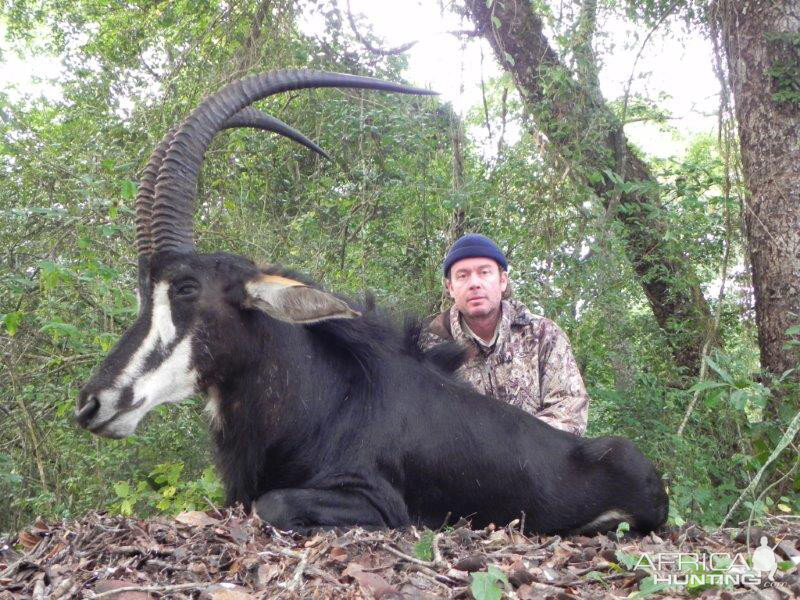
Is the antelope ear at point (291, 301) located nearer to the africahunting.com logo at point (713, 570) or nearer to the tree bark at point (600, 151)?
the africahunting.com logo at point (713, 570)

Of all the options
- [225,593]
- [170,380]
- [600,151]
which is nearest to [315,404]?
[170,380]

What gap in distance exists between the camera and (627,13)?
8.34 meters

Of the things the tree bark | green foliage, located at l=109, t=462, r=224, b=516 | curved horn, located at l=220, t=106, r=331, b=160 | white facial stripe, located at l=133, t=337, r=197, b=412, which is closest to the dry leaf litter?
white facial stripe, located at l=133, t=337, r=197, b=412

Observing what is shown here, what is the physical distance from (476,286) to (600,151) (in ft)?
8.89

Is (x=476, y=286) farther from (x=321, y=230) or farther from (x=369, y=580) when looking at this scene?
(x=369, y=580)

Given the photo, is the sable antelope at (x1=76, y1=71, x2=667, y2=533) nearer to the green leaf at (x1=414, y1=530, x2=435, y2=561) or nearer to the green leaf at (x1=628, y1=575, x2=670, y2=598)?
the green leaf at (x1=414, y1=530, x2=435, y2=561)

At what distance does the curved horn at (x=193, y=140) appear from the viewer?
15.2 feet

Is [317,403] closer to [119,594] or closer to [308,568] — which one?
[308,568]

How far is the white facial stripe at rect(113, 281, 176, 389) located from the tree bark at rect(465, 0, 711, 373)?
418 centimetres

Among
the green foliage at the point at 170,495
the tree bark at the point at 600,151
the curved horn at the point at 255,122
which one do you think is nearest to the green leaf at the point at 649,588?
the green foliage at the point at 170,495

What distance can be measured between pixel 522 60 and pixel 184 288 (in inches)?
206

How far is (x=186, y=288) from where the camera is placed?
444cm

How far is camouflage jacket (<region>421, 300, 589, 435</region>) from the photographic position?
19.3 feet

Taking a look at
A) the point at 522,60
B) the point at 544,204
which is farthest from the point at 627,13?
the point at 544,204
